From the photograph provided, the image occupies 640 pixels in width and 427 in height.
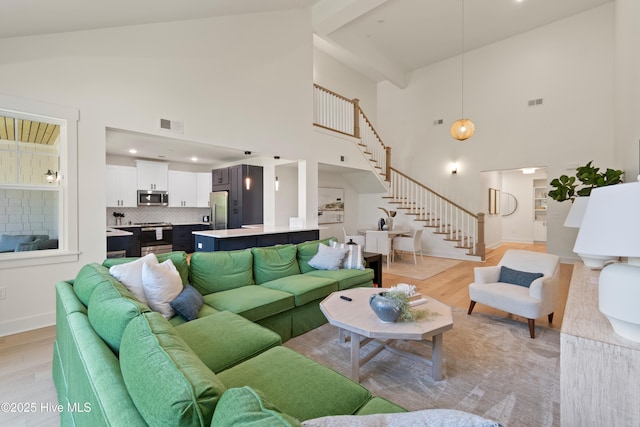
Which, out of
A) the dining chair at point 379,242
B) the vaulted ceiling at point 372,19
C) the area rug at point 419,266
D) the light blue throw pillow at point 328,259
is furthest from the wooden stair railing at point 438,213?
the light blue throw pillow at point 328,259

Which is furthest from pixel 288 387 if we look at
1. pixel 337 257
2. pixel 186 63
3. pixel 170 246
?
pixel 170 246

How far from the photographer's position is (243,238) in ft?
15.6

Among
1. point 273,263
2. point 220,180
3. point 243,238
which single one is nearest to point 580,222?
point 273,263

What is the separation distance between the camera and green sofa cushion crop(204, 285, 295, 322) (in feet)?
8.25

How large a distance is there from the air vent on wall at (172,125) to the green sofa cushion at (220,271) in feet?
6.69

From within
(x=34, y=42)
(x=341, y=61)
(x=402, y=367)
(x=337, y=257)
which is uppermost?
(x=341, y=61)

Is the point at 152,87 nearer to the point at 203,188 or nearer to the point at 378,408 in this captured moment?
the point at 203,188

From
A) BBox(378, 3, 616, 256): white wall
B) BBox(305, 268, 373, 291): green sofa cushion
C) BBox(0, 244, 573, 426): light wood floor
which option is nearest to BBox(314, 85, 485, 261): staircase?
BBox(378, 3, 616, 256): white wall

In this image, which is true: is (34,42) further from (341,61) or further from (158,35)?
(341,61)

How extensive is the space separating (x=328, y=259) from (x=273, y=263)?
0.75 metres

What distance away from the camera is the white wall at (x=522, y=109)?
6.26 m

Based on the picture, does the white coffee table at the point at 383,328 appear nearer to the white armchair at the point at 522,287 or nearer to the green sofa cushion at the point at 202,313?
the green sofa cushion at the point at 202,313

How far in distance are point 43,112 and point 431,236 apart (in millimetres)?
7835

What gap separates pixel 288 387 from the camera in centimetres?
136
